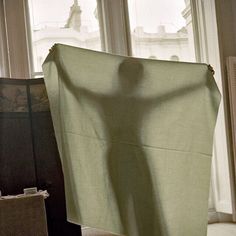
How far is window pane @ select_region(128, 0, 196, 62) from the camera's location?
2.53m

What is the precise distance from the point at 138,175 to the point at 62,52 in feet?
2.16

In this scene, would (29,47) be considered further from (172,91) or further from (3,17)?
(172,91)

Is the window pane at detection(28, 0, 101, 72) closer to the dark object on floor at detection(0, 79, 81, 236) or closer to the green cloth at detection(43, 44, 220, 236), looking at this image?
the dark object on floor at detection(0, 79, 81, 236)

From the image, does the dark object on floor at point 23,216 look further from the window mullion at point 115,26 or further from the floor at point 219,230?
the window mullion at point 115,26

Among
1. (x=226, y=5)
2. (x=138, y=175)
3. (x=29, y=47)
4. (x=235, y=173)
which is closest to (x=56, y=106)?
(x=138, y=175)

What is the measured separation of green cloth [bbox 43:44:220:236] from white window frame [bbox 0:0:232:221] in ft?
2.71

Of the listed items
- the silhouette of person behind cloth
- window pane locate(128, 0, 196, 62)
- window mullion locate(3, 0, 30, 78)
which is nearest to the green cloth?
the silhouette of person behind cloth

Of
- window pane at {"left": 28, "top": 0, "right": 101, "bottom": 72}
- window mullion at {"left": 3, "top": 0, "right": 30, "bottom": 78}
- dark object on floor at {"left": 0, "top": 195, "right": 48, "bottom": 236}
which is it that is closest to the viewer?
dark object on floor at {"left": 0, "top": 195, "right": 48, "bottom": 236}

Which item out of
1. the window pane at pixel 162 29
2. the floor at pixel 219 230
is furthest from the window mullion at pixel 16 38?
the floor at pixel 219 230

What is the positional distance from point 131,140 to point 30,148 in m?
0.49

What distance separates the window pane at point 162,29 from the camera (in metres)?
2.53

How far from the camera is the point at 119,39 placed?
246 cm

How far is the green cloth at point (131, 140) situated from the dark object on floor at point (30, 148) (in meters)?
0.20

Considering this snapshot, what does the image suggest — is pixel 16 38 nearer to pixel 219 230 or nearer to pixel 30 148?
pixel 30 148
